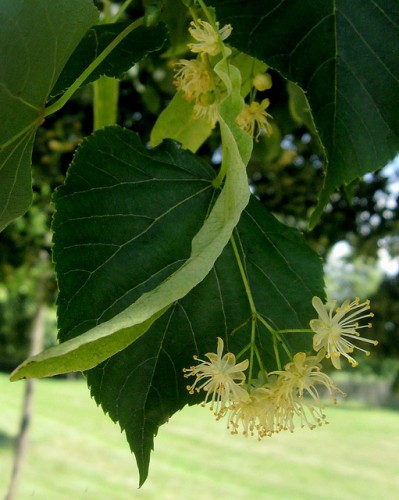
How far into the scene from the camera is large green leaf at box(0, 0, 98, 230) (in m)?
0.41

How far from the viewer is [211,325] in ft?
1.73

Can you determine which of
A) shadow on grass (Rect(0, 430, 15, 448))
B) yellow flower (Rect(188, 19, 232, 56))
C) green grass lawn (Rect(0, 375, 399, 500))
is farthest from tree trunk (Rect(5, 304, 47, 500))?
yellow flower (Rect(188, 19, 232, 56))

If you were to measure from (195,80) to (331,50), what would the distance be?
0.41 ft

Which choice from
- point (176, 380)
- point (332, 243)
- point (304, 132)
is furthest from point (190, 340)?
point (332, 243)

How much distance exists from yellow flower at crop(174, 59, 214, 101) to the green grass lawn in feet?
13.5

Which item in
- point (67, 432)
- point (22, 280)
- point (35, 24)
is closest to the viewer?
point (35, 24)

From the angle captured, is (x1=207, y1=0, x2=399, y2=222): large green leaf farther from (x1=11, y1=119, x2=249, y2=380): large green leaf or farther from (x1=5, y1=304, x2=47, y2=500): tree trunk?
(x1=5, y1=304, x2=47, y2=500): tree trunk

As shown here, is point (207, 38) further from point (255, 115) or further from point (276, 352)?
point (276, 352)

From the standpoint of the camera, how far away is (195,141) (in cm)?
65

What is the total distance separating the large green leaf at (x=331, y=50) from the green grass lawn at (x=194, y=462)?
165 inches

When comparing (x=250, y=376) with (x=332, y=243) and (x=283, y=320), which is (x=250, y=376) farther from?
(x=332, y=243)

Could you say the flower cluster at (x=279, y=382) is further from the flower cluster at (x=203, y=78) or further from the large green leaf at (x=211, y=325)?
the flower cluster at (x=203, y=78)

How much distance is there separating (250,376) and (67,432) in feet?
27.9

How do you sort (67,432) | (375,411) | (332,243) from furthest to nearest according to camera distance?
1. (375,411)
2. (67,432)
3. (332,243)
